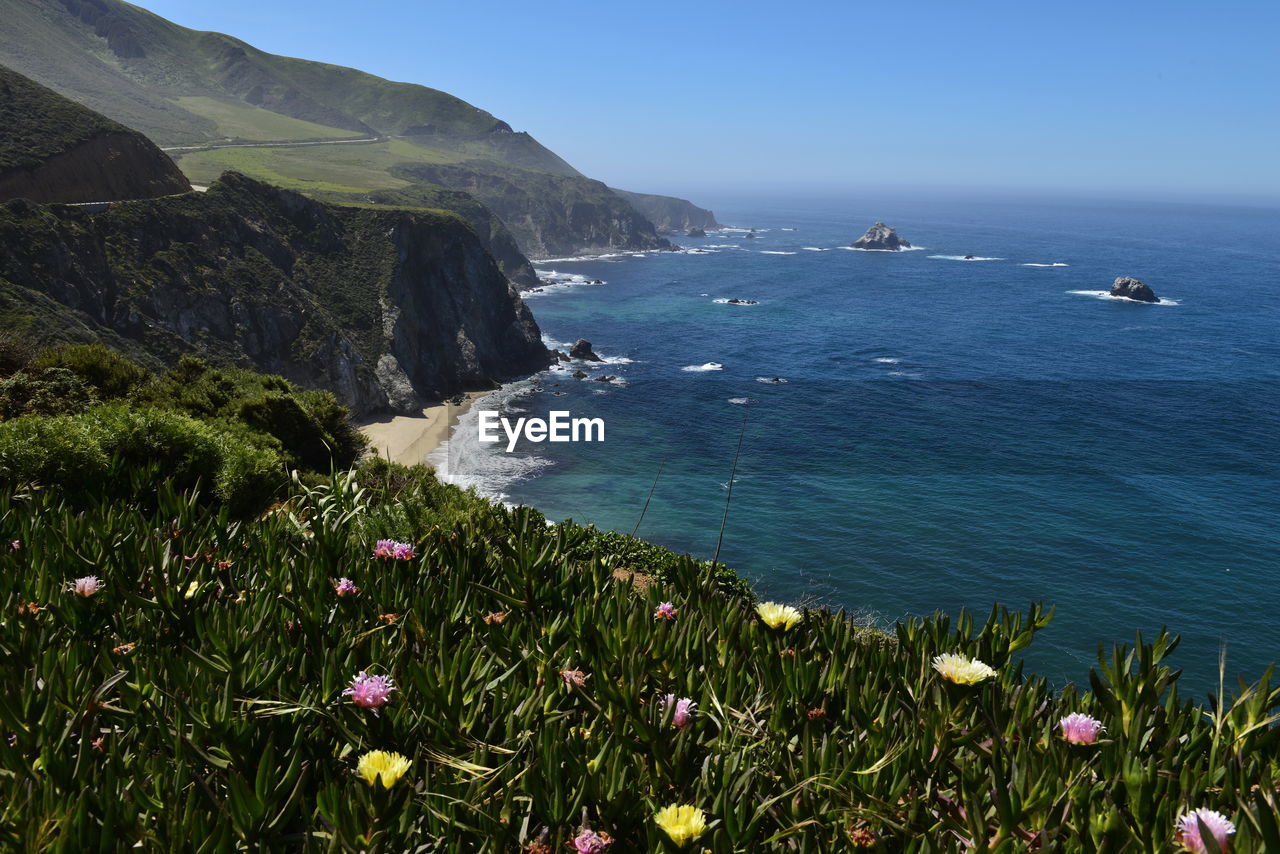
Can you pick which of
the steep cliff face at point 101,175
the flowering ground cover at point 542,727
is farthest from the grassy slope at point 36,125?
the flowering ground cover at point 542,727

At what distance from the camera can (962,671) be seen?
3320mm

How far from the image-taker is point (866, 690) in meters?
3.49

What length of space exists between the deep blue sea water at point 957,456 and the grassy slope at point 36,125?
35.2 meters

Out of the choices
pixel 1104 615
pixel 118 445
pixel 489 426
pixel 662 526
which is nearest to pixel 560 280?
pixel 489 426

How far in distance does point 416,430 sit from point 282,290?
54.6 ft

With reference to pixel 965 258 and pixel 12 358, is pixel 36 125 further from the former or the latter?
pixel 965 258

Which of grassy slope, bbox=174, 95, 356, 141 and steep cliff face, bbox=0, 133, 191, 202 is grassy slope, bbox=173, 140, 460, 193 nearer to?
grassy slope, bbox=174, 95, 356, 141

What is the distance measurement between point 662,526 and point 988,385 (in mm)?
40225

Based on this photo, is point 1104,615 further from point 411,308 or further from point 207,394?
point 411,308

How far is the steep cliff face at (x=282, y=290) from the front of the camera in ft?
162

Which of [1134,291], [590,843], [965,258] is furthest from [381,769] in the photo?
[965,258]

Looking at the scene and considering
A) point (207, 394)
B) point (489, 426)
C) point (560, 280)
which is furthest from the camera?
point (560, 280)

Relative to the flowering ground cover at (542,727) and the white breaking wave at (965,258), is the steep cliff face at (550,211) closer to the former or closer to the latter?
the white breaking wave at (965,258)

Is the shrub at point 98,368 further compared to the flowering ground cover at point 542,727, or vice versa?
the shrub at point 98,368
